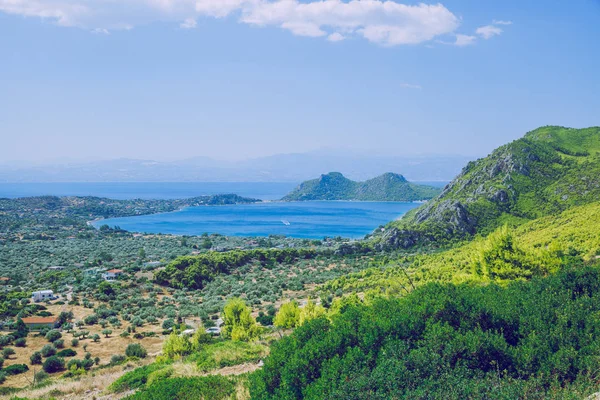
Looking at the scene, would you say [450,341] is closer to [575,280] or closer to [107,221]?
[575,280]

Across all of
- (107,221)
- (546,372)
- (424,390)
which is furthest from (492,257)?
(107,221)

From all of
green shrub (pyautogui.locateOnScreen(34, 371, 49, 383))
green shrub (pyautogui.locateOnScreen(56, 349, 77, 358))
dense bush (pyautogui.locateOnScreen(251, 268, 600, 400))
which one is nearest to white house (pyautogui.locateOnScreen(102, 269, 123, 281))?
green shrub (pyautogui.locateOnScreen(56, 349, 77, 358))

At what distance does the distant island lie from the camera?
549 ft

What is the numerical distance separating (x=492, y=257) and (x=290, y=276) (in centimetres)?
2599

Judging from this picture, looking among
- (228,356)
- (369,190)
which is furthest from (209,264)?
(369,190)

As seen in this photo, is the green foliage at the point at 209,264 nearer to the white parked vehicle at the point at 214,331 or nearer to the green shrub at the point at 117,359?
the white parked vehicle at the point at 214,331

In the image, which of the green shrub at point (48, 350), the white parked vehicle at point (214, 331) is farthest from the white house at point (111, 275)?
the white parked vehicle at point (214, 331)

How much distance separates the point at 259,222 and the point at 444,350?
104m

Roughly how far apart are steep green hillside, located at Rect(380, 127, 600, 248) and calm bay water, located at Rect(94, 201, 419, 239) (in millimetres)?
30301

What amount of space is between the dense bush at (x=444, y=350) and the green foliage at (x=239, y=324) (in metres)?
9.34

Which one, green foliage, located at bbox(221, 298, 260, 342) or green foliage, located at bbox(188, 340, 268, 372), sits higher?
green foliage, located at bbox(188, 340, 268, 372)

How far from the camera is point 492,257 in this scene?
17516 mm

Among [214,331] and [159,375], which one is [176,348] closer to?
[159,375]

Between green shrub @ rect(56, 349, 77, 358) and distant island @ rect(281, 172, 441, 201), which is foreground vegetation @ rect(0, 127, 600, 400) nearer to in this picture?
green shrub @ rect(56, 349, 77, 358)
